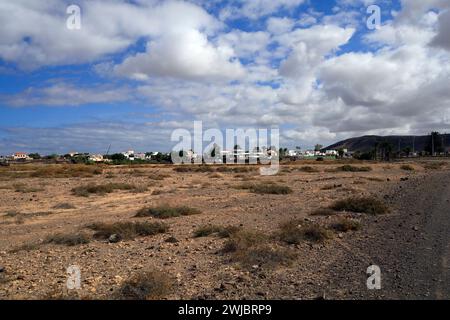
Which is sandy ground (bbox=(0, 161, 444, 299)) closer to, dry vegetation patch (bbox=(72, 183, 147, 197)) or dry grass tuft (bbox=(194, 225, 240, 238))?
dry grass tuft (bbox=(194, 225, 240, 238))

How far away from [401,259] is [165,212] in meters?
8.48

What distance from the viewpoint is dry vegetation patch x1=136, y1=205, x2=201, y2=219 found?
1441cm

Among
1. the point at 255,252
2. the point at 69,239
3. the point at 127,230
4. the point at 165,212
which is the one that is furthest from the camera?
the point at 165,212

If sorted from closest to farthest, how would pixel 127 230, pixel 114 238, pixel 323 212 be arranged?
pixel 114 238, pixel 127 230, pixel 323 212

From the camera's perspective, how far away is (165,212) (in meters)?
14.5

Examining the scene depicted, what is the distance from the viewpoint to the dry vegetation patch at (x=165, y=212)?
47.3 feet

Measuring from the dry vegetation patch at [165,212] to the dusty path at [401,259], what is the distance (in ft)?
20.5

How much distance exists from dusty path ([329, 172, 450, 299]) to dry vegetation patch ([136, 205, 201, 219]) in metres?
6.24

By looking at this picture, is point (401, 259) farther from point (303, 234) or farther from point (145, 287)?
point (145, 287)

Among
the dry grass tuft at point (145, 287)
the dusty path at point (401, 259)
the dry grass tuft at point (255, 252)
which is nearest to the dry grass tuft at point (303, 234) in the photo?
the dry grass tuft at point (255, 252)

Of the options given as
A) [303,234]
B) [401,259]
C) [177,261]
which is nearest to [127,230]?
[177,261]
